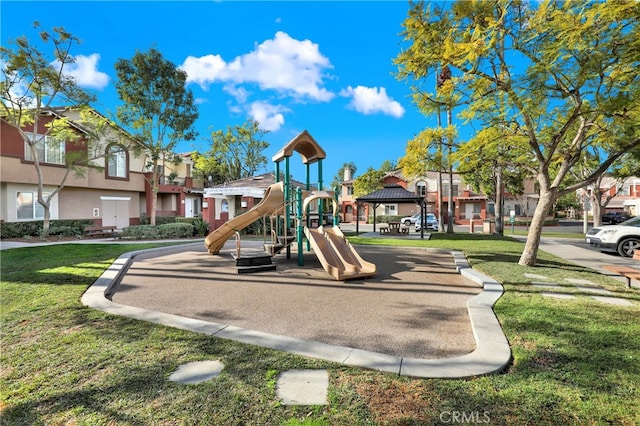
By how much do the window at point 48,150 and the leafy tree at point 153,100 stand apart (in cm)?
418

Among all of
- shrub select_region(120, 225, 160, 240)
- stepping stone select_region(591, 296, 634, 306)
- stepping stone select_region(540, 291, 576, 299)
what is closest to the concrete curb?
stepping stone select_region(540, 291, 576, 299)

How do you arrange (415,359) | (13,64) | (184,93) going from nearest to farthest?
(415,359)
(13,64)
(184,93)

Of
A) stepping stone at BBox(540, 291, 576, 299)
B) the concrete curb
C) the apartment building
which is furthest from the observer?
the apartment building

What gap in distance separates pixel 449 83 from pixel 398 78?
1.39 metres

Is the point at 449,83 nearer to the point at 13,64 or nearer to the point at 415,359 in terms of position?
the point at 415,359

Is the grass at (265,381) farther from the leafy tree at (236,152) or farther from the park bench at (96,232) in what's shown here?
the leafy tree at (236,152)

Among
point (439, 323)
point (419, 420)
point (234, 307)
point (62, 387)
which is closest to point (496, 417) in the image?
point (419, 420)

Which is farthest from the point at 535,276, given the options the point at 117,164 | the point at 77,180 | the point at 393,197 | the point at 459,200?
the point at 459,200

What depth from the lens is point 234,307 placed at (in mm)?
5277

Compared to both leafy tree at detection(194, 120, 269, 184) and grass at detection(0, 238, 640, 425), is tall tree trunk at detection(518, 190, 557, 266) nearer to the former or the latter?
grass at detection(0, 238, 640, 425)

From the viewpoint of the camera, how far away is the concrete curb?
2988 mm

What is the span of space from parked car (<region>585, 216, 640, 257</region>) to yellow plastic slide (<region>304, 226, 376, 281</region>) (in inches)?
426

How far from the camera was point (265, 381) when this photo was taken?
9.12ft

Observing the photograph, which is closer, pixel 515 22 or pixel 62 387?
pixel 62 387
